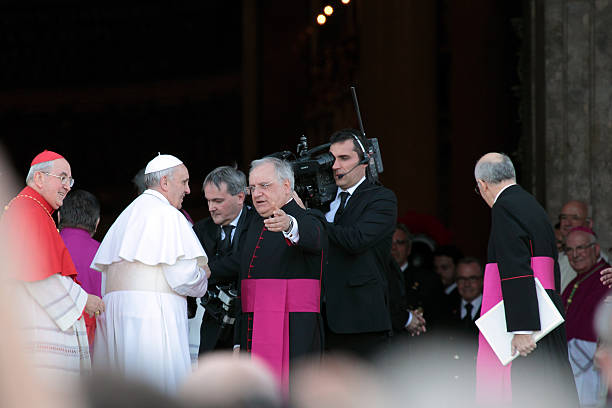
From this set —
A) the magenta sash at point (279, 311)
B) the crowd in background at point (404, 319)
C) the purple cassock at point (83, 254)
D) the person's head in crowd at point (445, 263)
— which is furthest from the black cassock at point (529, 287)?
the person's head in crowd at point (445, 263)

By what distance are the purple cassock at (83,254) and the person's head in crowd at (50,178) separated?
0.78 meters

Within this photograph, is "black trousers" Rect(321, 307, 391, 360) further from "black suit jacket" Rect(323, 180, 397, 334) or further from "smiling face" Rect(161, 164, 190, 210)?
"smiling face" Rect(161, 164, 190, 210)

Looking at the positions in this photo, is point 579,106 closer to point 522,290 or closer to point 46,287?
point 522,290

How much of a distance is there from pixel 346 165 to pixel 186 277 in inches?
41.7

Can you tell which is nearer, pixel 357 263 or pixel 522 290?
pixel 522 290

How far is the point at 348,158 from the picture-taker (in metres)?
4.95

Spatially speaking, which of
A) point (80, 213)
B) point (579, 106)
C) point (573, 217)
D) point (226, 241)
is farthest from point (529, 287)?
point (579, 106)

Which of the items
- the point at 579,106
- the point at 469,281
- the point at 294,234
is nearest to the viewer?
the point at 294,234

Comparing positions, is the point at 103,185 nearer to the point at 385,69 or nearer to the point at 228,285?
the point at 385,69

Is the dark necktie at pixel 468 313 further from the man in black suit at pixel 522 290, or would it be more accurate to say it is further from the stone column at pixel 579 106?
the man in black suit at pixel 522 290

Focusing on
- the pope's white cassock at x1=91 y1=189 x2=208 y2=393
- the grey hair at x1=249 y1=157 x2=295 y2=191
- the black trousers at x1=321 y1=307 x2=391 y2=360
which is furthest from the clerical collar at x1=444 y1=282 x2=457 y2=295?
the grey hair at x1=249 y1=157 x2=295 y2=191

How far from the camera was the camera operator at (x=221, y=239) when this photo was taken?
5039 mm

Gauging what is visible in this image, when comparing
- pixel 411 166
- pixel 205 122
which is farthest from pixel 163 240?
pixel 205 122

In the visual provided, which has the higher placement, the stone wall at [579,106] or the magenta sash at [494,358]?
the stone wall at [579,106]
